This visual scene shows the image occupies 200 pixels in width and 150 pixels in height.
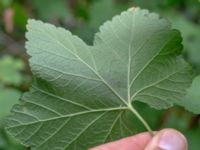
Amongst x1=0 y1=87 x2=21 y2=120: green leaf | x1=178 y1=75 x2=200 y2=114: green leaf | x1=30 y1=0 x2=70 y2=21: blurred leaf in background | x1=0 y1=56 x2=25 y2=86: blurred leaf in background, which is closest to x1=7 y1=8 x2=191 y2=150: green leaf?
x1=178 y1=75 x2=200 y2=114: green leaf

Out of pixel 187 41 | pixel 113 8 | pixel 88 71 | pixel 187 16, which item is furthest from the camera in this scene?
pixel 187 16

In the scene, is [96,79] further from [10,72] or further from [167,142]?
[10,72]

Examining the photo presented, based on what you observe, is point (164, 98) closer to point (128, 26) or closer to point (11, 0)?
point (128, 26)

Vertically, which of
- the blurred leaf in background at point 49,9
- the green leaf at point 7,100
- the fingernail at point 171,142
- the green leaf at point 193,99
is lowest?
the fingernail at point 171,142

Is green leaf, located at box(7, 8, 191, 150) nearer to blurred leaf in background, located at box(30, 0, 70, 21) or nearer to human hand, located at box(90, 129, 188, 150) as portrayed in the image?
human hand, located at box(90, 129, 188, 150)

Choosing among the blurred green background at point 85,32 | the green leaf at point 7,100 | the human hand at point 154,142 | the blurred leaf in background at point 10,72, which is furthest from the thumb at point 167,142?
the blurred leaf in background at point 10,72

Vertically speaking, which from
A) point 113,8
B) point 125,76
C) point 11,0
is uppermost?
point 11,0

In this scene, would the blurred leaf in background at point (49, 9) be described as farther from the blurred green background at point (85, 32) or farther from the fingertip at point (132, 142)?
the fingertip at point (132, 142)

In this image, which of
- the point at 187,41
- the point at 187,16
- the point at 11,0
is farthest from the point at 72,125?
the point at 187,16

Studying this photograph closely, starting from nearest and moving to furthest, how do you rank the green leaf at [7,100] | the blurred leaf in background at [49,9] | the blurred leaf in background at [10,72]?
the green leaf at [7,100]
the blurred leaf in background at [10,72]
the blurred leaf in background at [49,9]
